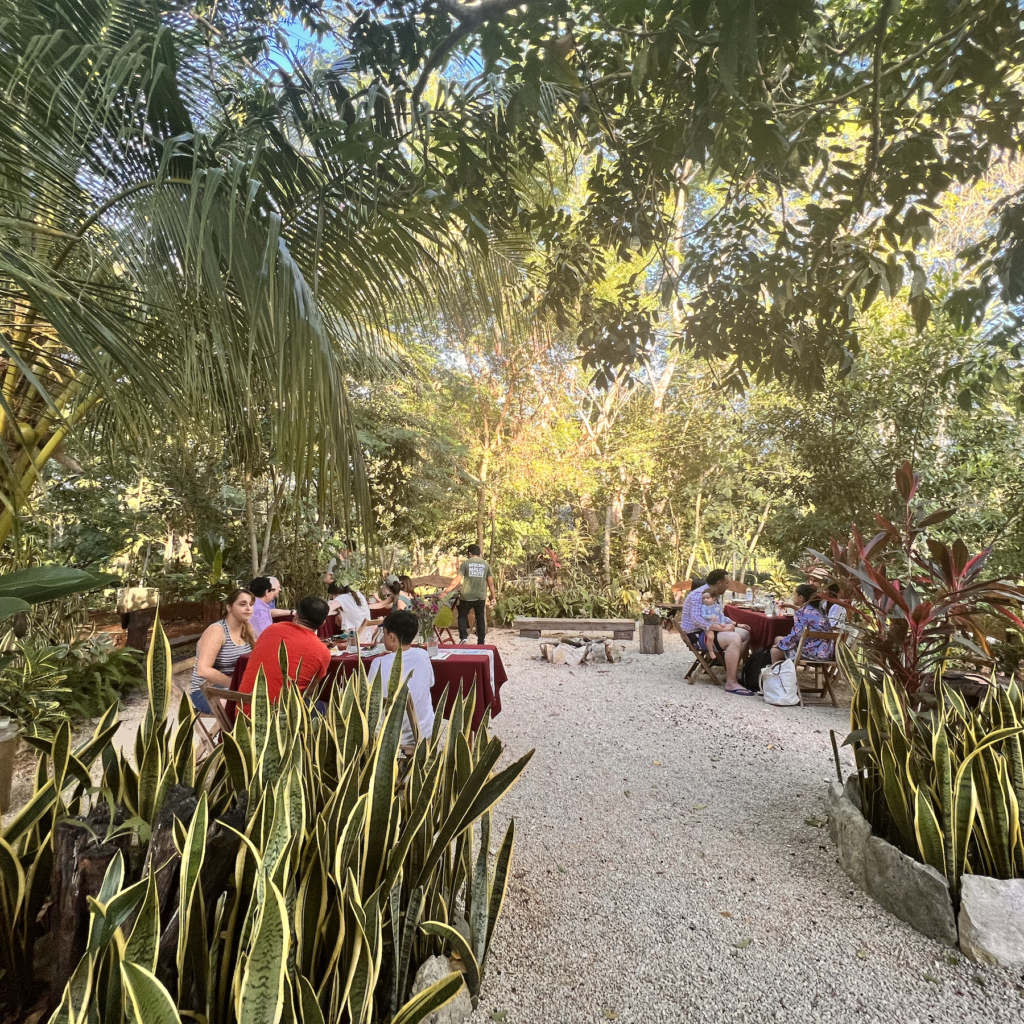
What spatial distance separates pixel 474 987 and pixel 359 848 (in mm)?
769

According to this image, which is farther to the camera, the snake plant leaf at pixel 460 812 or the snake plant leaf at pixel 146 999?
the snake plant leaf at pixel 460 812

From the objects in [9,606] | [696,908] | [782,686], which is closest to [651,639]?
[782,686]

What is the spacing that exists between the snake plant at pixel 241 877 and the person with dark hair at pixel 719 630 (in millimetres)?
4839

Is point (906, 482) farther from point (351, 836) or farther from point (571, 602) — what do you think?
point (571, 602)

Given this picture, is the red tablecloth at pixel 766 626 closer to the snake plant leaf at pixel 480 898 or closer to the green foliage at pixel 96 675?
the snake plant leaf at pixel 480 898

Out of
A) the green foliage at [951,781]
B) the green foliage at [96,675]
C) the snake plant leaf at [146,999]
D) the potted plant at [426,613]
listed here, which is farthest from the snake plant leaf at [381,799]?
the potted plant at [426,613]

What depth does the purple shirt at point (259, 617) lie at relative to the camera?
4490 millimetres

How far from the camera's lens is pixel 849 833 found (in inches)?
95.7

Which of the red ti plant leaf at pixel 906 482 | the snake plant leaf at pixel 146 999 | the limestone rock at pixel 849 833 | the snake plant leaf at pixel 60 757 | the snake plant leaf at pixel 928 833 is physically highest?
the red ti plant leaf at pixel 906 482

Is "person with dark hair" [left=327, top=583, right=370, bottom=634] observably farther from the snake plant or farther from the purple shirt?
the snake plant

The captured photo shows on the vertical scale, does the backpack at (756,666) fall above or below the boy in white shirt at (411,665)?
below

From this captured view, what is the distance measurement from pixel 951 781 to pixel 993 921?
1.32 feet

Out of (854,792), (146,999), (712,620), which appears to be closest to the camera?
(146,999)

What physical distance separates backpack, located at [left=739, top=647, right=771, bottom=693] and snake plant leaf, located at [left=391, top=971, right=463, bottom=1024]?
537 centimetres
